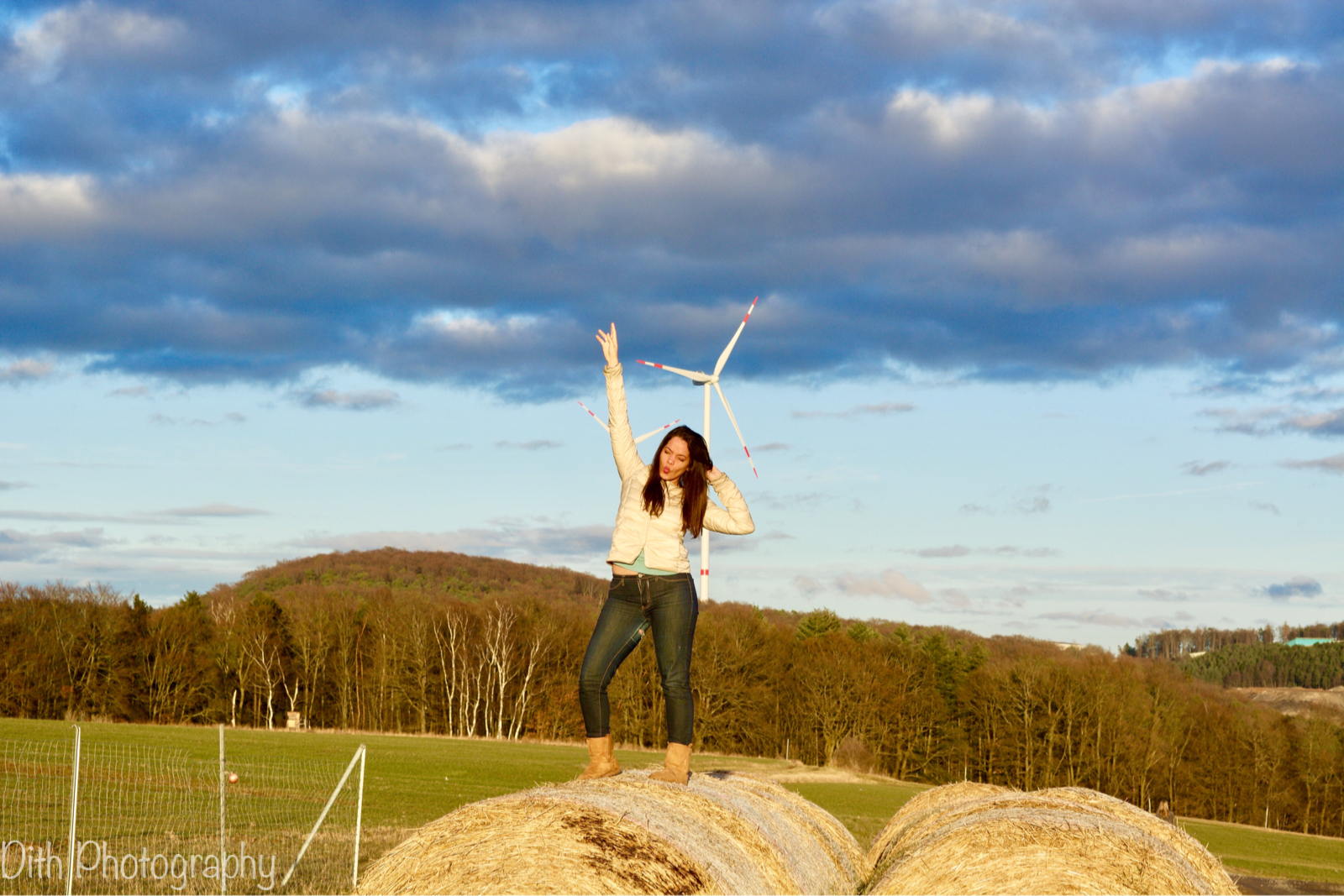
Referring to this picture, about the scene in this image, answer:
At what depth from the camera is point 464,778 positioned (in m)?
36.6

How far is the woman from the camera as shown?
7.44m

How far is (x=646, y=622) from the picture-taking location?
25.2 ft

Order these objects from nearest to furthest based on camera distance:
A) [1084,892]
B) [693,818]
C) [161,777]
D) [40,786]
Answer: [1084,892] → [693,818] → [40,786] → [161,777]

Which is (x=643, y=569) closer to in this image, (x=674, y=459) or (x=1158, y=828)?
(x=674, y=459)

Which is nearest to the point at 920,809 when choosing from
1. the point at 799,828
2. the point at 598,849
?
the point at 799,828

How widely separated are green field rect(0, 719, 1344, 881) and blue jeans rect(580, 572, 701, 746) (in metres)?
8.71

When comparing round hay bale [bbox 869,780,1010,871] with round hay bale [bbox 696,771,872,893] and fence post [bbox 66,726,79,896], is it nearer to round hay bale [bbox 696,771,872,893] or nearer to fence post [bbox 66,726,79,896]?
round hay bale [bbox 696,771,872,893]

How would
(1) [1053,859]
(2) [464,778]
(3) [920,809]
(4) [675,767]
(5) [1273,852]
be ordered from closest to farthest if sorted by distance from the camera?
1. (1) [1053,859]
2. (4) [675,767]
3. (3) [920,809]
4. (5) [1273,852]
5. (2) [464,778]

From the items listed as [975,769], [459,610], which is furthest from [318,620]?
[975,769]

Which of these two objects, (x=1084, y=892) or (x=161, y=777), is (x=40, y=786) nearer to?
(x=161, y=777)

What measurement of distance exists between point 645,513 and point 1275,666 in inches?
7907

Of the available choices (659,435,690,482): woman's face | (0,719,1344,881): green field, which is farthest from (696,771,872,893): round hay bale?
(0,719,1344,881): green field

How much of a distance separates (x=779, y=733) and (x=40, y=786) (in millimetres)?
56119

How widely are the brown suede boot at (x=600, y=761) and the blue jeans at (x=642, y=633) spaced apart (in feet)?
0.81
